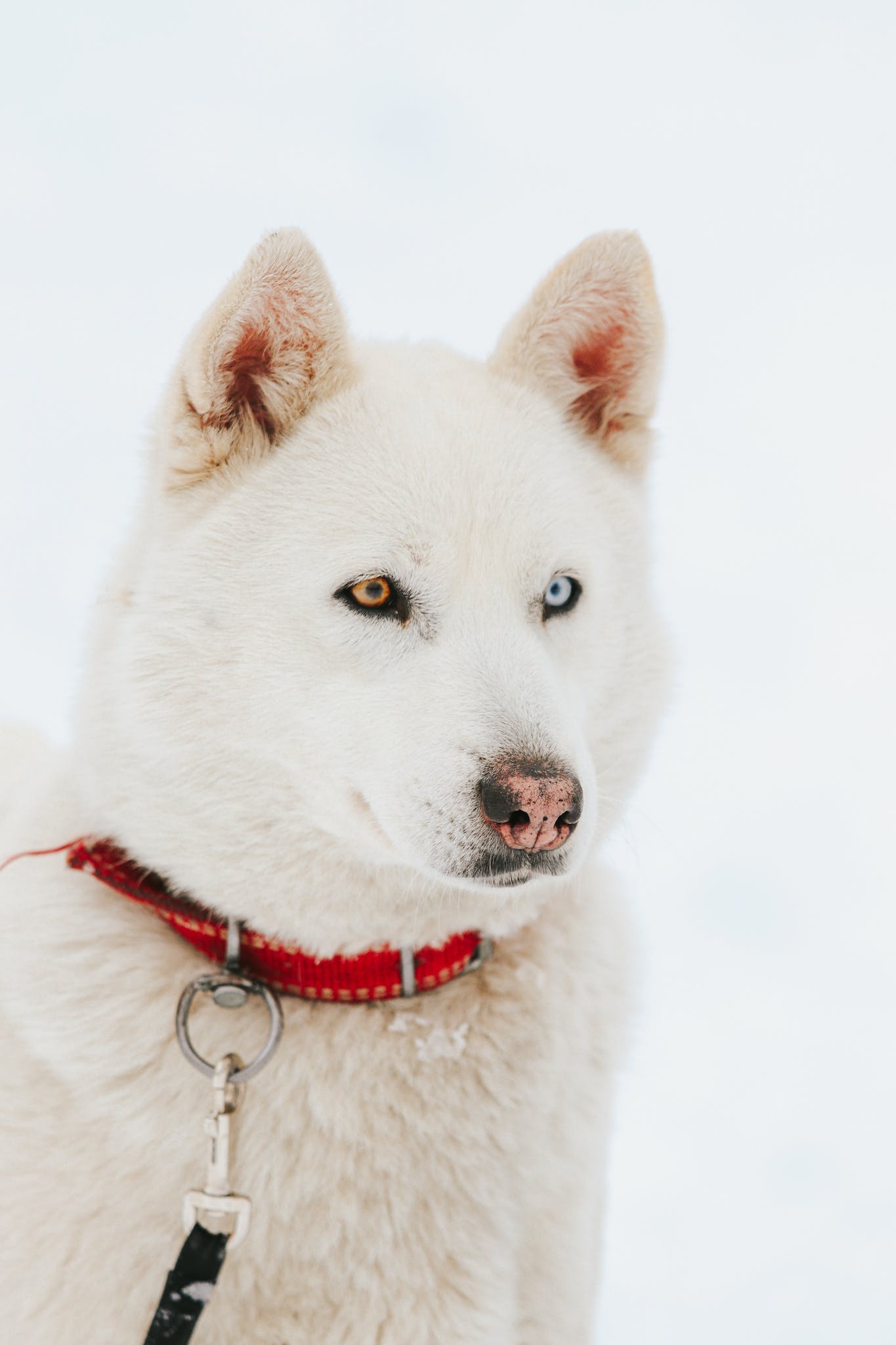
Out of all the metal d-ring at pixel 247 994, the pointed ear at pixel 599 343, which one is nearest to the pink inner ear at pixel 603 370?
the pointed ear at pixel 599 343

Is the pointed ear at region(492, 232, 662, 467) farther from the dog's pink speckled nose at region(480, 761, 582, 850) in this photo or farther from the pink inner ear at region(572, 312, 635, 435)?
the dog's pink speckled nose at region(480, 761, 582, 850)

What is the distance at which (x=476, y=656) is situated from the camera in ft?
6.35

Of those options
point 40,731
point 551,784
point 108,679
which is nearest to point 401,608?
Result: point 551,784

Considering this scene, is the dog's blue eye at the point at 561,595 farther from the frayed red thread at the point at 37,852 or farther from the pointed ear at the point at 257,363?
the frayed red thread at the point at 37,852

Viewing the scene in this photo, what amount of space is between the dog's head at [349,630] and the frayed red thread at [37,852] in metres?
0.10

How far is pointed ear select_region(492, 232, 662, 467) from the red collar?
3.70 ft

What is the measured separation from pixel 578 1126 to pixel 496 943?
38 cm

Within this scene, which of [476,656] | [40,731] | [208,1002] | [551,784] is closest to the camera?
[551,784]

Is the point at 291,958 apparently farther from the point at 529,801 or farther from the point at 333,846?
the point at 529,801

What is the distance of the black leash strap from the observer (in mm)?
1836

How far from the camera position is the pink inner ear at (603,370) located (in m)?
2.40

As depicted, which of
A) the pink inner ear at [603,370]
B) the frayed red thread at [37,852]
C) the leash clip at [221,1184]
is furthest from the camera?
the pink inner ear at [603,370]

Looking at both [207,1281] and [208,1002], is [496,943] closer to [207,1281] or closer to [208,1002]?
[208,1002]

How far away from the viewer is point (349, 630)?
6.48 ft
